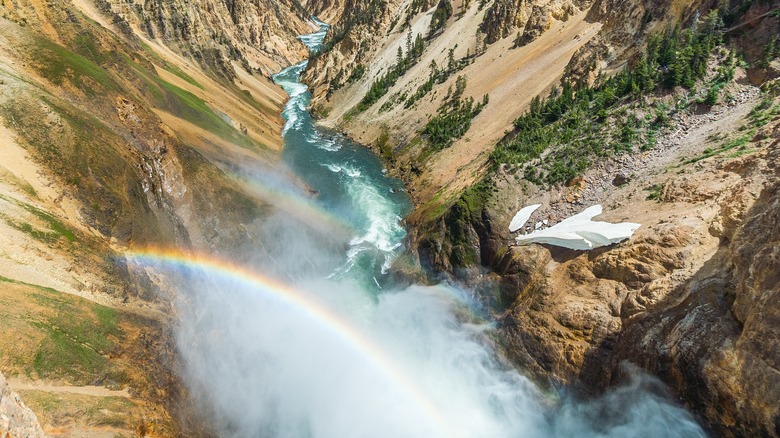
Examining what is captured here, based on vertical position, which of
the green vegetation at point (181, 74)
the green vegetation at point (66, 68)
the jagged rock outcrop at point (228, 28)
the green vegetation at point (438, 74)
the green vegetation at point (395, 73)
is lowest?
the green vegetation at point (438, 74)

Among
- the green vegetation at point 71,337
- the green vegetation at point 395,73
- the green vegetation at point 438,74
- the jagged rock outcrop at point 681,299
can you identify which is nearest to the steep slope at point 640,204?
the jagged rock outcrop at point 681,299

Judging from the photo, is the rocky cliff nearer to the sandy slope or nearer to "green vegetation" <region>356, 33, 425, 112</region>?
the sandy slope

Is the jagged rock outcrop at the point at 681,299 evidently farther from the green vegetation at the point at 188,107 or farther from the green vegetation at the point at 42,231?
the green vegetation at the point at 188,107

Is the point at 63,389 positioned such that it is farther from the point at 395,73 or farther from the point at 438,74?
the point at 395,73

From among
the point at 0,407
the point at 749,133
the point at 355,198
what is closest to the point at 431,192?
the point at 355,198

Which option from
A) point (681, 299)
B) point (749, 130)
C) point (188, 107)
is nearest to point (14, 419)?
point (681, 299)
